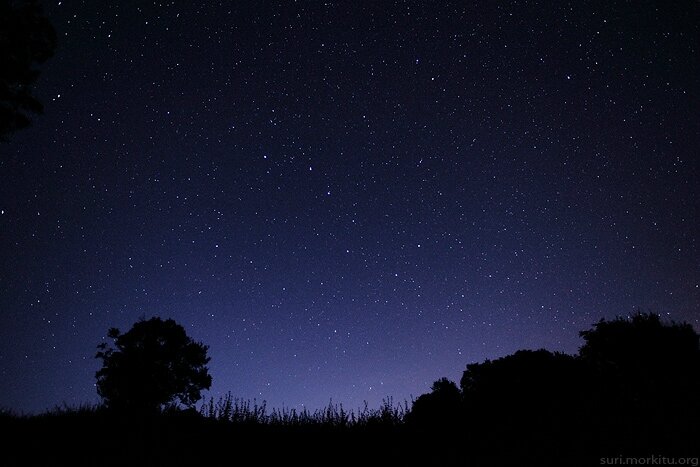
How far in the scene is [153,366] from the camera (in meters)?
26.4

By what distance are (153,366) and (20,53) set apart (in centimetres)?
1957

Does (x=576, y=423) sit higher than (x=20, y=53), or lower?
lower

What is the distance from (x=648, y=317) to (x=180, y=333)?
3204 cm

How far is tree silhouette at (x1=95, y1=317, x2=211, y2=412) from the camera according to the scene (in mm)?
25719

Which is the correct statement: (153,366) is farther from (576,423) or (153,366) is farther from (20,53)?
(576,423)

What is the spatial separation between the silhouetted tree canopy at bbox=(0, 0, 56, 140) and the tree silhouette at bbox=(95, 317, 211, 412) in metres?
16.7

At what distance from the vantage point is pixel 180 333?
1101 inches

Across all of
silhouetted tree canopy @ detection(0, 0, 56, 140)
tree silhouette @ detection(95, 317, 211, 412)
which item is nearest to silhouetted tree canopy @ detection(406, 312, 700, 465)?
silhouetted tree canopy @ detection(0, 0, 56, 140)

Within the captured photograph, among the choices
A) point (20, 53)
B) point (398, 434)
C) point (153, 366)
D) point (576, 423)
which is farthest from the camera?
point (153, 366)

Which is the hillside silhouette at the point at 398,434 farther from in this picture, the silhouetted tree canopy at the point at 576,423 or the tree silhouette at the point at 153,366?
the tree silhouette at the point at 153,366

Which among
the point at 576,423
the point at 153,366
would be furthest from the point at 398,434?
the point at 153,366

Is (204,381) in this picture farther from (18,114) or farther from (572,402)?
(572,402)

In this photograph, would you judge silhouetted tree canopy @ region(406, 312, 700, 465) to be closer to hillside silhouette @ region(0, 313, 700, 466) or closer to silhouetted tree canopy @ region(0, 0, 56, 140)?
hillside silhouette @ region(0, 313, 700, 466)

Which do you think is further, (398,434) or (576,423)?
(398,434)
